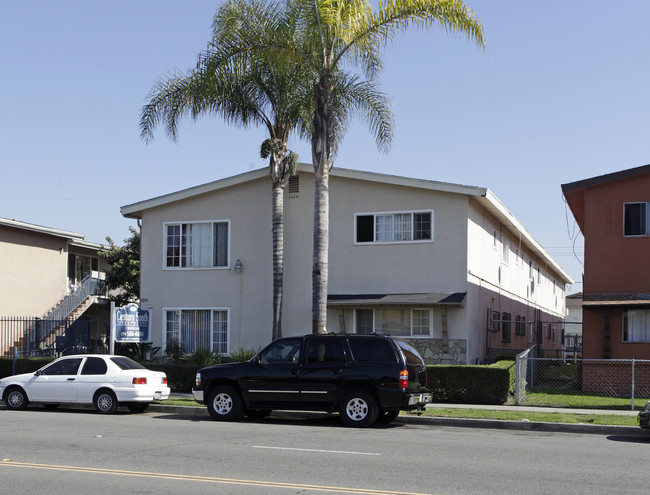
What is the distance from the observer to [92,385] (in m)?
17.7

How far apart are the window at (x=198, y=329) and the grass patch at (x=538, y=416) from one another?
956 cm

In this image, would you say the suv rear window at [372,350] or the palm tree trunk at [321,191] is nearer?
the suv rear window at [372,350]

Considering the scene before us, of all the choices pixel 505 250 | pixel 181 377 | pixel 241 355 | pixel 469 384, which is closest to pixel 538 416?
pixel 469 384

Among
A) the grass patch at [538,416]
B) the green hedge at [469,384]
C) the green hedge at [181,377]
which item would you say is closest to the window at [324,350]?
the grass patch at [538,416]

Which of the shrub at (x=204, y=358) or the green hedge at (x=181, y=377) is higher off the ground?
the shrub at (x=204, y=358)

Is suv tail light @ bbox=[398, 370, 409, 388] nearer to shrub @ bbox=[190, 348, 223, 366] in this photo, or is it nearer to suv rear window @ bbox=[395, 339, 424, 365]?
suv rear window @ bbox=[395, 339, 424, 365]

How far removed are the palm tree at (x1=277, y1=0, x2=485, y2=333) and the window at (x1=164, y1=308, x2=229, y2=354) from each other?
5.93m

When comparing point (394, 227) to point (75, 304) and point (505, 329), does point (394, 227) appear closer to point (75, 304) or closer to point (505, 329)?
point (505, 329)

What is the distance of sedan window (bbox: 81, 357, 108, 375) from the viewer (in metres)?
17.8

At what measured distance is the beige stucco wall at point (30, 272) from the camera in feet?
107

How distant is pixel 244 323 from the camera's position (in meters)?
24.9

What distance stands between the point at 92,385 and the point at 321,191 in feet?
23.6

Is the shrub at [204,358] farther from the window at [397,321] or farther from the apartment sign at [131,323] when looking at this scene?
the window at [397,321]

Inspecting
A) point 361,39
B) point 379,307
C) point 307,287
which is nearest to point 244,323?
point 307,287
